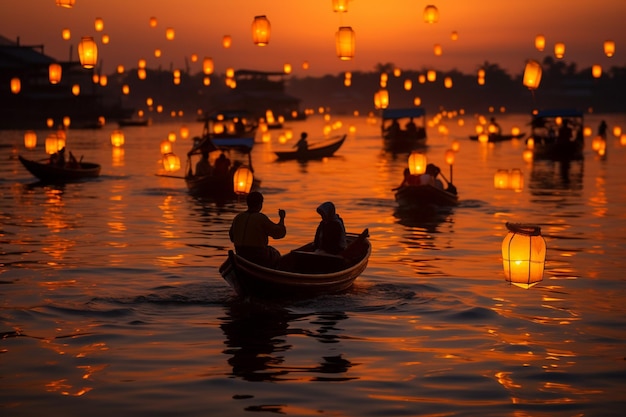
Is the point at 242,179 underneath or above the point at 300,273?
above

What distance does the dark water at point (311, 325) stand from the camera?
9.96m

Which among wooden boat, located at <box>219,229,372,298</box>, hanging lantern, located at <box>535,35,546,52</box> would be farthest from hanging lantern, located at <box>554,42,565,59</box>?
wooden boat, located at <box>219,229,372,298</box>

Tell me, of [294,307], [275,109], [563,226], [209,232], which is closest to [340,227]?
[294,307]

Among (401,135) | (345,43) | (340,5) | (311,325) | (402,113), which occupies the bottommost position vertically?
(311,325)

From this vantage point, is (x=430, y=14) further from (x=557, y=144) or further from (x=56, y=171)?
(x=557, y=144)

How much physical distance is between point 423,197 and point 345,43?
4786 millimetres

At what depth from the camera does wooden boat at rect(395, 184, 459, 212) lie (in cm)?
2798

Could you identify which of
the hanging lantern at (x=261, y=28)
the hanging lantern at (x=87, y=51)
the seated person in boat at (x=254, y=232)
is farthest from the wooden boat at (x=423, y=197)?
the seated person in boat at (x=254, y=232)

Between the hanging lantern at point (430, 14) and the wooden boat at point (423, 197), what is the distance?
659 cm

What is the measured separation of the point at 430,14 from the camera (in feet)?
108

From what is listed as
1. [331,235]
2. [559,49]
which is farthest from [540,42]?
[331,235]

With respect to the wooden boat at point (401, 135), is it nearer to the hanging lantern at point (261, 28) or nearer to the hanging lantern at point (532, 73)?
the hanging lantern at point (261, 28)

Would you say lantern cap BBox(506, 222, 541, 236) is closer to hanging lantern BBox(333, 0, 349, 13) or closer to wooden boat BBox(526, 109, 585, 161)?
hanging lantern BBox(333, 0, 349, 13)

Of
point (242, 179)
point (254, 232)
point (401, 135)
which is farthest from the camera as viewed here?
point (401, 135)
